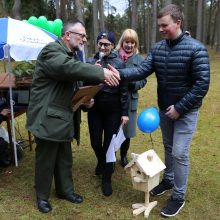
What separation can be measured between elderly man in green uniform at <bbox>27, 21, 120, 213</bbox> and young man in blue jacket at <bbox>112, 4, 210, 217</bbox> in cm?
46

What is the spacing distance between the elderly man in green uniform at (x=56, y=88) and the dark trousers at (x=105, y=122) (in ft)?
1.91

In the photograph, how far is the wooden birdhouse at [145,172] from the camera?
344cm

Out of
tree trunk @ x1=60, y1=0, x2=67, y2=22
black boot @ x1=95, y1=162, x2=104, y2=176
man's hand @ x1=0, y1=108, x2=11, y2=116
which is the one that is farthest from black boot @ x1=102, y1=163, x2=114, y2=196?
tree trunk @ x1=60, y1=0, x2=67, y2=22

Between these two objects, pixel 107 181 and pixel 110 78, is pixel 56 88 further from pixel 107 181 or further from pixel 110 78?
pixel 107 181

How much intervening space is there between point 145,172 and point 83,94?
0.97 metres

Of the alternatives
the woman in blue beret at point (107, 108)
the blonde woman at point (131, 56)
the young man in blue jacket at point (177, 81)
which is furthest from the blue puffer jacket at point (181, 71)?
the blonde woman at point (131, 56)

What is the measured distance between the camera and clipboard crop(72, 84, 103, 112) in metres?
3.40

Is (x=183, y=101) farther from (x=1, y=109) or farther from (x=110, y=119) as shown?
(x=1, y=109)

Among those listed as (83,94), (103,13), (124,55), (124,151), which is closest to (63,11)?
(103,13)

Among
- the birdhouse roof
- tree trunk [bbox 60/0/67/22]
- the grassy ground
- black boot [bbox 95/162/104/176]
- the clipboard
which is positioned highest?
tree trunk [bbox 60/0/67/22]

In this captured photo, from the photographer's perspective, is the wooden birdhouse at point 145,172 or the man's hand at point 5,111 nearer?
the wooden birdhouse at point 145,172

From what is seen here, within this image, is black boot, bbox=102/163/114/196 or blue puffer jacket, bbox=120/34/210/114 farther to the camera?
black boot, bbox=102/163/114/196

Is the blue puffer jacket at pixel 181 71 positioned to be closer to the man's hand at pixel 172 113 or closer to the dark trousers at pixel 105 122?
the man's hand at pixel 172 113

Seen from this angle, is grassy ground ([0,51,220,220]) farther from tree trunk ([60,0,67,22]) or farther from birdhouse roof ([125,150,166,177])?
tree trunk ([60,0,67,22])
